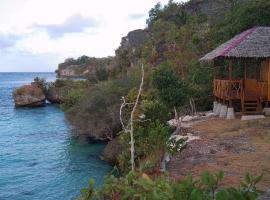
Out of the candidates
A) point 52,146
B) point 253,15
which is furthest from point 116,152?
point 253,15

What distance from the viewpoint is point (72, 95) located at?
31.2 m

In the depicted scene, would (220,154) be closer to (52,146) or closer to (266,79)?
(266,79)

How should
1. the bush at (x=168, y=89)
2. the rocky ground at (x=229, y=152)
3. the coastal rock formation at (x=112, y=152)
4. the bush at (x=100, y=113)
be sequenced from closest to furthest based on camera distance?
1. the rocky ground at (x=229, y=152)
2. the bush at (x=168, y=89)
3. the coastal rock formation at (x=112, y=152)
4. the bush at (x=100, y=113)

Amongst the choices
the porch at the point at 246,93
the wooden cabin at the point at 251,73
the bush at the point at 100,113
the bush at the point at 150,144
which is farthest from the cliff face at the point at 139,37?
the bush at the point at 150,144

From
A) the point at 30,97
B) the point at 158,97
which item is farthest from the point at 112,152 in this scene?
the point at 30,97

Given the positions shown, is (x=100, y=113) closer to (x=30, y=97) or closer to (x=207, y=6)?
(x=207, y=6)

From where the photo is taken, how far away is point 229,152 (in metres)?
12.5

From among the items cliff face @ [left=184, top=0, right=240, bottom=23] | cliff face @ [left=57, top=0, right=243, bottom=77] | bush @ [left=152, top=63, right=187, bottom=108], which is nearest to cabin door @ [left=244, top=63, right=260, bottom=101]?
bush @ [left=152, top=63, right=187, bottom=108]

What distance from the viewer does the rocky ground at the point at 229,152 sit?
1045 centimetres

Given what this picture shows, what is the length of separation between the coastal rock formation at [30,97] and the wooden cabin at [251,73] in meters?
34.7

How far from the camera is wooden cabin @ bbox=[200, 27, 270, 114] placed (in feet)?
56.3

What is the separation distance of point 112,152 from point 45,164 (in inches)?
141

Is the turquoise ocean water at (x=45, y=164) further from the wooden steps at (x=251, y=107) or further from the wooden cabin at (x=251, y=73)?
the wooden steps at (x=251, y=107)

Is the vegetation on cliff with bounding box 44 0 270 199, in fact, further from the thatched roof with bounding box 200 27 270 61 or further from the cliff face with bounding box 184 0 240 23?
the thatched roof with bounding box 200 27 270 61
